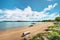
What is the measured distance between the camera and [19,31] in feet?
6.44

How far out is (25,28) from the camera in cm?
199

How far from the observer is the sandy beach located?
191 centimetres

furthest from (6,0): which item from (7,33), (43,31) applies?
(43,31)

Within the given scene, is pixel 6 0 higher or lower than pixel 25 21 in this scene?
higher

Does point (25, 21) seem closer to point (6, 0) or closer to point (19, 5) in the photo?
point (19, 5)

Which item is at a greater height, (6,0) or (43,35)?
(6,0)

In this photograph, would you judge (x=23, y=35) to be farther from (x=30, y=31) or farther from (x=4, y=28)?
(x=4, y=28)

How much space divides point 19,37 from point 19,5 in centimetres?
45

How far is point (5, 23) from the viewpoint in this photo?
6.31 feet

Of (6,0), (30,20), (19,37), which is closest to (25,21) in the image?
(30,20)

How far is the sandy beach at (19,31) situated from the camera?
1909mm

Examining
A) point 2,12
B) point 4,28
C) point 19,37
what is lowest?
point 19,37

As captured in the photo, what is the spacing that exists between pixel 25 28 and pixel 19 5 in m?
0.34

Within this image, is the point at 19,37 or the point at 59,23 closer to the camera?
the point at 19,37
